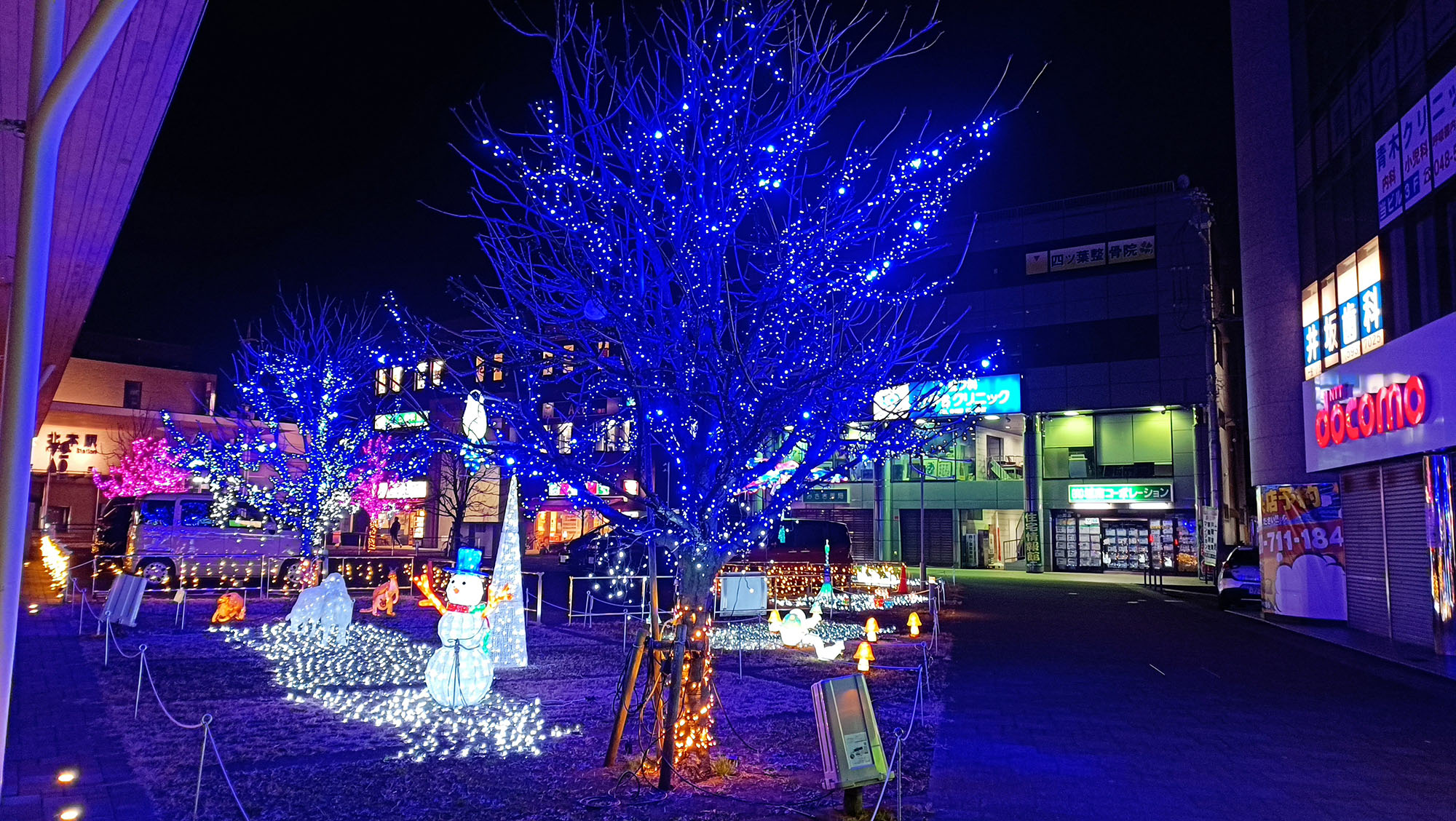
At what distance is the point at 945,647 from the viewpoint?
1475 centimetres

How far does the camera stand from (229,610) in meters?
15.8

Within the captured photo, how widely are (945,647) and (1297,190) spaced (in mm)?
13417

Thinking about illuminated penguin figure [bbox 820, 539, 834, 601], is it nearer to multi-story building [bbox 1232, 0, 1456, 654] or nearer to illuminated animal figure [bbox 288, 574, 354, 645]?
multi-story building [bbox 1232, 0, 1456, 654]

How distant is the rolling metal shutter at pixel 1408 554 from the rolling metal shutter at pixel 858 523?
29.6 meters

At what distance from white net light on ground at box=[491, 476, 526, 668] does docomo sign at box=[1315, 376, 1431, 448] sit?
42.8 feet

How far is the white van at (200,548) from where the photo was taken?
20.4m

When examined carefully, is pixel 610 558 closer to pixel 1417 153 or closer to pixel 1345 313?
pixel 1345 313

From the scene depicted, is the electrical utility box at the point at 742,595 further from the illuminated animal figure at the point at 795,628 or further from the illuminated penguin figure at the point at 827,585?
the illuminated animal figure at the point at 795,628

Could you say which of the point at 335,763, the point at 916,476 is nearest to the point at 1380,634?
the point at 335,763

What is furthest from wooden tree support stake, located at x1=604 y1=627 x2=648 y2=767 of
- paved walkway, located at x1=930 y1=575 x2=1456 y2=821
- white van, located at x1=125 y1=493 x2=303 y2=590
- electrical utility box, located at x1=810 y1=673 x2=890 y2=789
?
white van, located at x1=125 y1=493 x2=303 y2=590

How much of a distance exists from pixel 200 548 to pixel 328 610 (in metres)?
9.04

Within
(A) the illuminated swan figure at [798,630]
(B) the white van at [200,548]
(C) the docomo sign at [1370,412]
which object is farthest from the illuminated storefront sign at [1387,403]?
(B) the white van at [200,548]

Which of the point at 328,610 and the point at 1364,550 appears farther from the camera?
the point at 1364,550

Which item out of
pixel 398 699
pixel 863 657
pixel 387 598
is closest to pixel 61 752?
pixel 398 699
